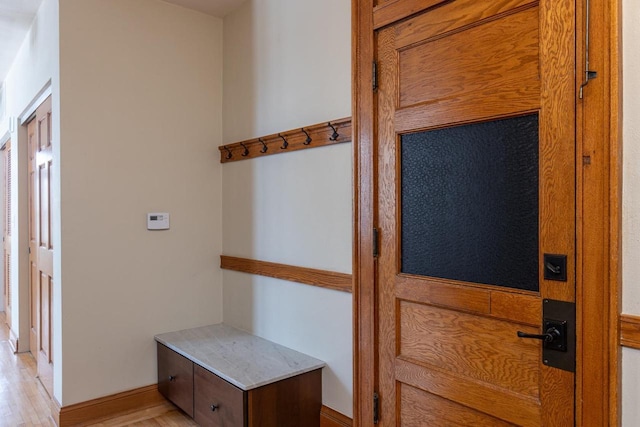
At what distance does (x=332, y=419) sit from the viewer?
2291mm

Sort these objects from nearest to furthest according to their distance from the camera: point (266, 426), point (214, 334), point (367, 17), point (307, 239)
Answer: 1. point (367, 17)
2. point (266, 426)
3. point (307, 239)
4. point (214, 334)

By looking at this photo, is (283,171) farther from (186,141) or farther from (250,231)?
(186,141)

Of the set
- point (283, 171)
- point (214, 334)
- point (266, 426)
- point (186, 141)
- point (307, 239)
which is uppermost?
point (186, 141)

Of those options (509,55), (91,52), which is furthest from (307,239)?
(91,52)

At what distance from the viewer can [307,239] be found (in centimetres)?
251

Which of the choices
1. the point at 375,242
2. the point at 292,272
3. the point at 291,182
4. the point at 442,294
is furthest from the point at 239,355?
the point at 442,294

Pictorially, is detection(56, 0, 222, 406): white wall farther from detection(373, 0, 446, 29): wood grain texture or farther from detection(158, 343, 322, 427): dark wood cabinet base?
detection(373, 0, 446, 29): wood grain texture

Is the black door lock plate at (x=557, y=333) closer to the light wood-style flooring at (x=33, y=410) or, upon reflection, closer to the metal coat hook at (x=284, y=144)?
the metal coat hook at (x=284, y=144)

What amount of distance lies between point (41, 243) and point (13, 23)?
1.70 m

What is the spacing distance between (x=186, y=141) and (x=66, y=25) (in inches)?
38.6

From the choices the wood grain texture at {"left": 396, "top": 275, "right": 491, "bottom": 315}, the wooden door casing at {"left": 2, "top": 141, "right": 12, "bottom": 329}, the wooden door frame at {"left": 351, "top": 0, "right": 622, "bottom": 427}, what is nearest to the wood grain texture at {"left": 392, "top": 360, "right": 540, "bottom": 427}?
the wooden door frame at {"left": 351, "top": 0, "right": 622, "bottom": 427}

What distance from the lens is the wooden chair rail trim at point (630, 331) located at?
118 cm

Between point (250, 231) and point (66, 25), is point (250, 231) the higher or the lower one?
the lower one

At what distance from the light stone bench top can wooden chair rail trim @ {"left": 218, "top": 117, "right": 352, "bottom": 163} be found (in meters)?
1.20
